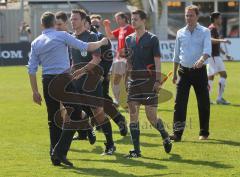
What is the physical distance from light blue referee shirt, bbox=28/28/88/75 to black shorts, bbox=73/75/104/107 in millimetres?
783

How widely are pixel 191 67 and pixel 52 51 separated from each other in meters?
3.05

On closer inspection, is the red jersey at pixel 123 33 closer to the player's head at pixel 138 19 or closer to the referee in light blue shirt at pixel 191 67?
the referee in light blue shirt at pixel 191 67

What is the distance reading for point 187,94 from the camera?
12.5 m

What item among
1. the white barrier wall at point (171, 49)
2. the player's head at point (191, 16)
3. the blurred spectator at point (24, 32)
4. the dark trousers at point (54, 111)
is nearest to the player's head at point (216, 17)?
the player's head at point (191, 16)

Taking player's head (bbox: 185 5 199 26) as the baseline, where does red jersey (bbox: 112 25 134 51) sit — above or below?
below

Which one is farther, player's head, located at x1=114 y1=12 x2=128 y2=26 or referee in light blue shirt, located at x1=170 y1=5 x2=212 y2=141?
player's head, located at x1=114 y1=12 x2=128 y2=26

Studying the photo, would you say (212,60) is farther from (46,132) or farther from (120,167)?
(120,167)

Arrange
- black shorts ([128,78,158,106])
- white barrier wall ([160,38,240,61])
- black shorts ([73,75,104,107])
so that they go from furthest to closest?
white barrier wall ([160,38,240,61]) → black shorts ([73,75,104,107]) → black shorts ([128,78,158,106])

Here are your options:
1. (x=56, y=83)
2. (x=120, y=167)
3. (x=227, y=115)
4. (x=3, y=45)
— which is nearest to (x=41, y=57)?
(x=56, y=83)

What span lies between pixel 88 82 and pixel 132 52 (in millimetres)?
838

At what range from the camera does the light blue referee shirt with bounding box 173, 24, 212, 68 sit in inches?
474

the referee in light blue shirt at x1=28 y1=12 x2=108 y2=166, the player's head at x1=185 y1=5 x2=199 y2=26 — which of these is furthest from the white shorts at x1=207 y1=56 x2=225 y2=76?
the referee in light blue shirt at x1=28 y1=12 x2=108 y2=166

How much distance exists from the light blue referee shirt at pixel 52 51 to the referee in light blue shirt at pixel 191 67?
2620 mm

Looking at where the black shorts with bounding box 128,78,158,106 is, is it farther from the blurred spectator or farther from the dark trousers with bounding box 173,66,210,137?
the blurred spectator
